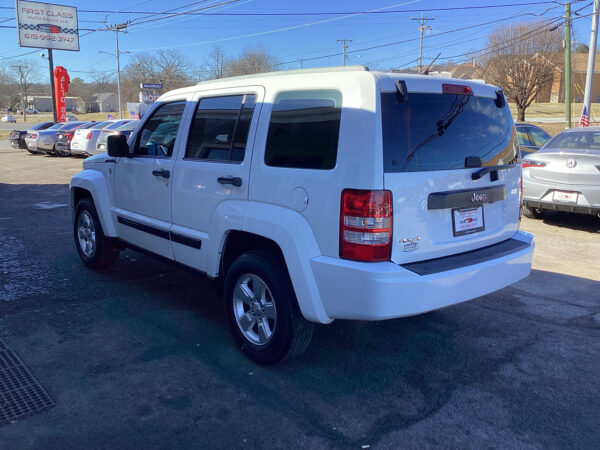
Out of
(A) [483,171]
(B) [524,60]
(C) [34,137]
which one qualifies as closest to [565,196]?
(A) [483,171]

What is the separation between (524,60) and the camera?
41.2 m

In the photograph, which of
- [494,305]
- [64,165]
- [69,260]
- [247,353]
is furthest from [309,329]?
[64,165]

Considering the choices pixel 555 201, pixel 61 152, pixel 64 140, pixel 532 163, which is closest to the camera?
pixel 555 201

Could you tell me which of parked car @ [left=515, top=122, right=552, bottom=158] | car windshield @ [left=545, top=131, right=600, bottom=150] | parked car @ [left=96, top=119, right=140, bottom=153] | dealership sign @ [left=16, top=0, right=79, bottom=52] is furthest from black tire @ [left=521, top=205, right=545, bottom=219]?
dealership sign @ [left=16, top=0, right=79, bottom=52]

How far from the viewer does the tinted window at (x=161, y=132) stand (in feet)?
14.8

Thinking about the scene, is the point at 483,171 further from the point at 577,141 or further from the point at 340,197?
the point at 577,141

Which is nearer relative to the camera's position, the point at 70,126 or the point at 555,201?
the point at 555,201

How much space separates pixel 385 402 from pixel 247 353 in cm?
107

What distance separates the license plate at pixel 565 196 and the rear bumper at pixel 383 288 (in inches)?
203

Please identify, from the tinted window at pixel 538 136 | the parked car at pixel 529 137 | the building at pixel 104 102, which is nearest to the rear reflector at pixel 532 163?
the parked car at pixel 529 137

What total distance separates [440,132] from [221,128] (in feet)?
5.42

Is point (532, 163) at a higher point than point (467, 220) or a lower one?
higher

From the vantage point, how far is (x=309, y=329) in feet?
11.5

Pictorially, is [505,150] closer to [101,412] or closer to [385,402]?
[385,402]
